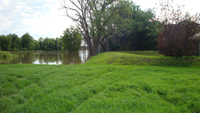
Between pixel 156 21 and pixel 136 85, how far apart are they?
26.7 feet

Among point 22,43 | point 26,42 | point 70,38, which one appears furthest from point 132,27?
point 22,43

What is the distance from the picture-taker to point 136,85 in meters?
4.36

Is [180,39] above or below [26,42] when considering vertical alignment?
below

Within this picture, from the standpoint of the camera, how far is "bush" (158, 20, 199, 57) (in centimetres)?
891

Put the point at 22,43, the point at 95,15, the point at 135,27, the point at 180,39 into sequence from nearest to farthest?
the point at 180,39, the point at 95,15, the point at 135,27, the point at 22,43

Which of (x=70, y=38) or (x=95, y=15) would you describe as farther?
(x=70, y=38)

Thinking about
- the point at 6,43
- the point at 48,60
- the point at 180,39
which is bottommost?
the point at 48,60

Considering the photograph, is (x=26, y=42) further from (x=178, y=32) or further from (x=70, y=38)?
(x=178, y=32)

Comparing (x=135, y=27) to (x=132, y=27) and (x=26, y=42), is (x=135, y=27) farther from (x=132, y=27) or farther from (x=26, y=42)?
(x=26, y=42)

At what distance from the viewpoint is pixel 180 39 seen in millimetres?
8992

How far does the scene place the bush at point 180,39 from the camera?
891 cm

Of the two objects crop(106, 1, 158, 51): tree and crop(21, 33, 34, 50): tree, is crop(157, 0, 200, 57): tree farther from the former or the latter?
crop(21, 33, 34, 50): tree

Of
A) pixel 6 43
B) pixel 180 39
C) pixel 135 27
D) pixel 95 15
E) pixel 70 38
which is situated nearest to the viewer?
pixel 180 39

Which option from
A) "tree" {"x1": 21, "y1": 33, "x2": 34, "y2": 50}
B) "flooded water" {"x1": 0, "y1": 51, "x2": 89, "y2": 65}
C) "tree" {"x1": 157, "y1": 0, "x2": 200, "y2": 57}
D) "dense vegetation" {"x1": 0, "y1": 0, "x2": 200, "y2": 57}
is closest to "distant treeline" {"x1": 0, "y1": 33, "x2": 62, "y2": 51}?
"tree" {"x1": 21, "y1": 33, "x2": 34, "y2": 50}
